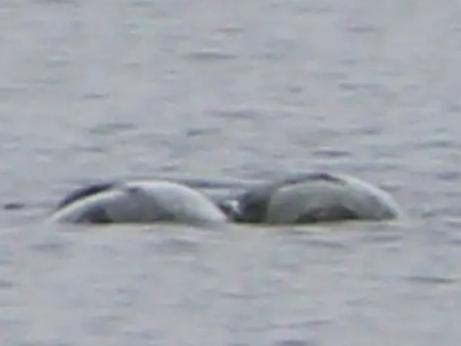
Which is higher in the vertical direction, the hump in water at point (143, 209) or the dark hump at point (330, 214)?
the hump in water at point (143, 209)

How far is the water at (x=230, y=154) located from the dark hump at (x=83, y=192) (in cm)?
7

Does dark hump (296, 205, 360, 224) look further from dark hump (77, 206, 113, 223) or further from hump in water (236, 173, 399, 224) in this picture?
dark hump (77, 206, 113, 223)

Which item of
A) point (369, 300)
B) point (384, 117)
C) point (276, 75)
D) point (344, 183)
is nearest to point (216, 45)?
point (276, 75)

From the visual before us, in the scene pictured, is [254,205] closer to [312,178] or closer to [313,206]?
[313,206]

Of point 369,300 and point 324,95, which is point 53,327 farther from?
point 324,95

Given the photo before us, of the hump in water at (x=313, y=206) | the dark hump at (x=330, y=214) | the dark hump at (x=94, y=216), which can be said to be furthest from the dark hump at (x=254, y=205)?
the dark hump at (x=94, y=216)

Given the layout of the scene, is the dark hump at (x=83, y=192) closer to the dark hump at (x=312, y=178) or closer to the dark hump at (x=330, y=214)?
the dark hump at (x=312, y=178)

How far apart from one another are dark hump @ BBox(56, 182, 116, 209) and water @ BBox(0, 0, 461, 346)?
0.07 metres

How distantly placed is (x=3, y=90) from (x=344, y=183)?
9.26 ft

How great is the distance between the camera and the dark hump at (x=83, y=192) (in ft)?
42.4

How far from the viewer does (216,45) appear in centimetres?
1688

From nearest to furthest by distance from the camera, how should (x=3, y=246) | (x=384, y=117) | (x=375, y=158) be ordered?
1. (x=3, y=246)
2. (x=375, y=158)
3. (x=384, y=117)

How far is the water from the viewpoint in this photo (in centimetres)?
1132

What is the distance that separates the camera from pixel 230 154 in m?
14.0
